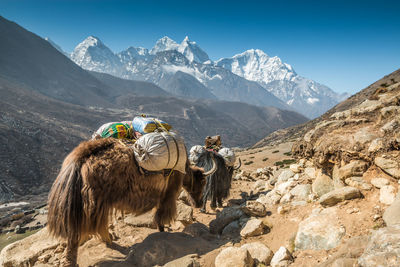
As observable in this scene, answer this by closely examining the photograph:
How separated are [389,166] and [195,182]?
2.99 meters

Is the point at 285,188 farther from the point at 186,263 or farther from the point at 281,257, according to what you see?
the point at 186,263

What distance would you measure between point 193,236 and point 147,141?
71.5 inches

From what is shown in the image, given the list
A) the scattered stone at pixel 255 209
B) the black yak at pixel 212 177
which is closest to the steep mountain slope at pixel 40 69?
the black yak at pixel 212 177

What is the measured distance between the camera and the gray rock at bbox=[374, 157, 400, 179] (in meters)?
2.65

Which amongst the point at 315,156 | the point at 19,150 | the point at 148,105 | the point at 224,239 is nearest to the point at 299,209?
the point at 315,156

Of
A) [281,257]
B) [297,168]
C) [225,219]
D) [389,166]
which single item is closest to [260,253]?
[281,257]

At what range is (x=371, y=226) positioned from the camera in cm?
233

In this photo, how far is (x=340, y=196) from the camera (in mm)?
2891

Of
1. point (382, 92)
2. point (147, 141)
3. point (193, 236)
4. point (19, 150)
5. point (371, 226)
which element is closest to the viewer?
point (371, 226)

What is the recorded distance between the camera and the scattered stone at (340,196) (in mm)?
2824

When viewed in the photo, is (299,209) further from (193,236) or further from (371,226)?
(193,236)

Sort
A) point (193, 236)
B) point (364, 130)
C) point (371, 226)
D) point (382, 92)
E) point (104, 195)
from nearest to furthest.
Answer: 1. point (371, 226)
2. point (104, 195)
3. point (364, 130)
4. point (193, 236)
5. point (382, 92)

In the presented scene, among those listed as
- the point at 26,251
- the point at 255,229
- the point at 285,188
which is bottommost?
the point at 26,251

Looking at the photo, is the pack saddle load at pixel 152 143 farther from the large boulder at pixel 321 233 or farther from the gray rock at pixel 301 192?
the gray rock at pixel 301 192
